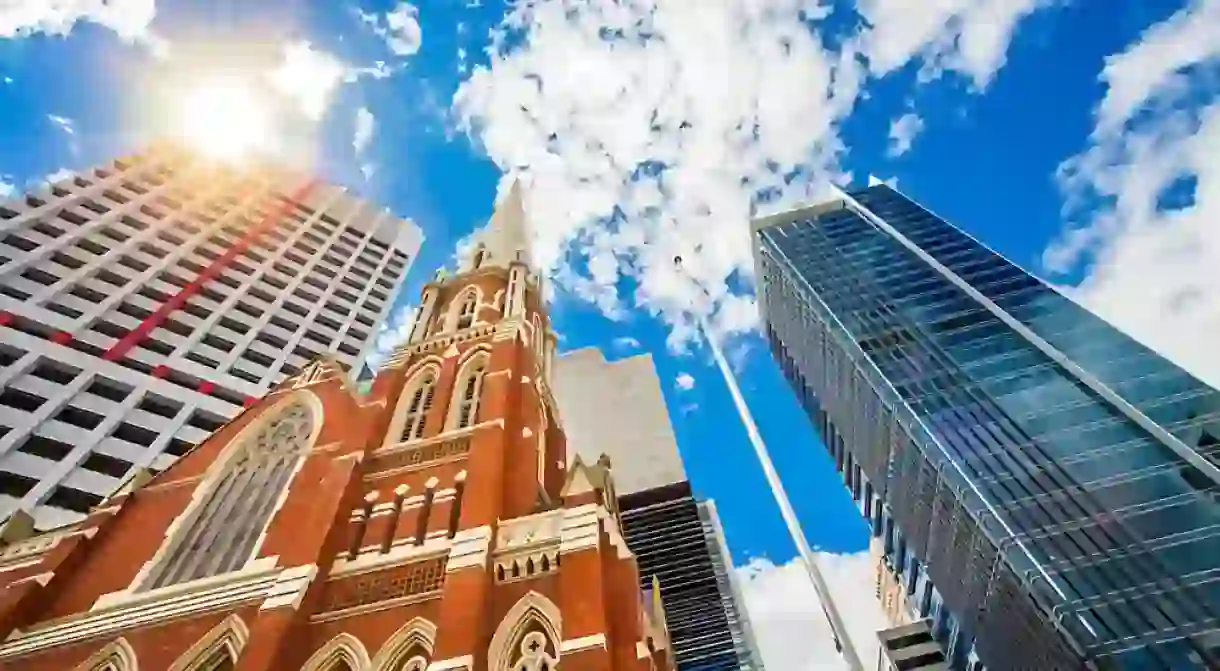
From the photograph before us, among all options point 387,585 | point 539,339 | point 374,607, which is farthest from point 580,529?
point 539,339

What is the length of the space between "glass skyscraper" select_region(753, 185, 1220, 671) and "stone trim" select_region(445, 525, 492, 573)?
25914 mm

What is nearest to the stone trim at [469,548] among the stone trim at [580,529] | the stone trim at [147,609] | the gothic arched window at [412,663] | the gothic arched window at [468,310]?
the stone trim at [580,529]

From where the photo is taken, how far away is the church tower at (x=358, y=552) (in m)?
15.0

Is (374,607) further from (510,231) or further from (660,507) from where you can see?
(660,507)

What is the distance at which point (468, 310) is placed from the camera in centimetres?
2883

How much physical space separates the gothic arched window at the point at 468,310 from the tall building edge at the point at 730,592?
1568 centimetres

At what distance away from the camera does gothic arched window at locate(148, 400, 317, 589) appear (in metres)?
18.2

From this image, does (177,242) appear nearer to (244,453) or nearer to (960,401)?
(244,453)

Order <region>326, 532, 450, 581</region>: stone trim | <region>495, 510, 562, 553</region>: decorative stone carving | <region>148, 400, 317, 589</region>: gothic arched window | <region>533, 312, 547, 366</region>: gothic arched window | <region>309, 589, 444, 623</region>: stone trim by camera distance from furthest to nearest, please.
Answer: <region>533, 312, 547, 366</region>: gothic arched window
<region>148, 400, 317, 589</region>: gothic arched window
<region>326, 532, 450, 581</region>: stone trim
<region>495, 510, 562, 553</region>: decorative stone carving
<region>309, 589, 444, 623</region>: stone trim

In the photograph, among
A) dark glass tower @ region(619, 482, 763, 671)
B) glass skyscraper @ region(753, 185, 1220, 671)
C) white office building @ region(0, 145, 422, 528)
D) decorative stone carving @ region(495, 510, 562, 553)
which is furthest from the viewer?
glass skyscraper @ region(753, 185, 1220, 671)

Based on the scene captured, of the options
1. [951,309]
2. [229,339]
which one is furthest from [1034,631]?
[229,339]

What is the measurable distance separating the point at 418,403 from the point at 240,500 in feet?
15.9

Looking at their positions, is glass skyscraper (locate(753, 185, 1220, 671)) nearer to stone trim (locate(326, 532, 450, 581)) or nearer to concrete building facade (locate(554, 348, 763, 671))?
concrete building facade (locate(554, 348, 763, 671))

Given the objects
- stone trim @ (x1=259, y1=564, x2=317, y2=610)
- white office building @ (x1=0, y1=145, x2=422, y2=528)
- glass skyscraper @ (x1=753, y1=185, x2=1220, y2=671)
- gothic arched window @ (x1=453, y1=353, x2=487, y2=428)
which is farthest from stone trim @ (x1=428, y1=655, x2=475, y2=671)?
glass skyscraper @ (x1=753, y1=185, x2=1220, y2=671)
